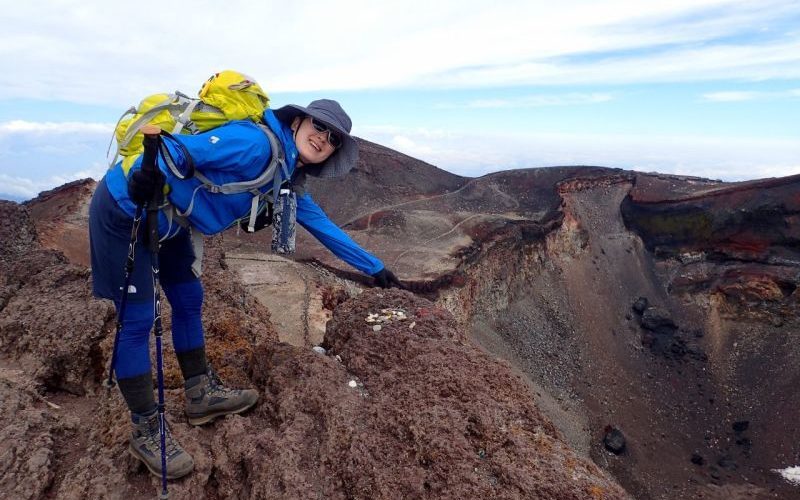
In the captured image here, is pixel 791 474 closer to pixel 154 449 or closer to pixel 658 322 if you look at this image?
pixel 658 322

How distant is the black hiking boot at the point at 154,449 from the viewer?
262 centimetres

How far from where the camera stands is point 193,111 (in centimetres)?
269

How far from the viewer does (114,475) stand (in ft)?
8.79

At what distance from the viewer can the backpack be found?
8.60 feet

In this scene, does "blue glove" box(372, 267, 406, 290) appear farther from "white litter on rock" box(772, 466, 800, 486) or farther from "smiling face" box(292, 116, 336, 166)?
"white litter on rock" box(772, 466, 800, 486)

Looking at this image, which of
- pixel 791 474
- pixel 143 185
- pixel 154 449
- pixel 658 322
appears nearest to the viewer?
pixel 143 185

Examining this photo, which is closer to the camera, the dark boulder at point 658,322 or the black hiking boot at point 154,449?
the black hiking boot at point 154,449

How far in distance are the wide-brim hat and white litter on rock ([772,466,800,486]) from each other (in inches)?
511

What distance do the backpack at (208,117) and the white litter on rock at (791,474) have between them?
13.4 metres

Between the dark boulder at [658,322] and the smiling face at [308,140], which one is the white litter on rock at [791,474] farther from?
the smiling face at [308,140]

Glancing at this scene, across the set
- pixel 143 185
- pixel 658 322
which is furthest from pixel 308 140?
pixel 658 322

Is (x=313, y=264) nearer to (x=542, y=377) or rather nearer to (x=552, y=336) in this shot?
(x=542, y=377)

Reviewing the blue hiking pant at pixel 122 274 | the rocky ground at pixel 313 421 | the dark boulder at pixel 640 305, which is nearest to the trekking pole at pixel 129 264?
Answer: the blue hiking pant at pixel 122 274

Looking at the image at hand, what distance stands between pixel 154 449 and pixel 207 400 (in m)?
0.49
